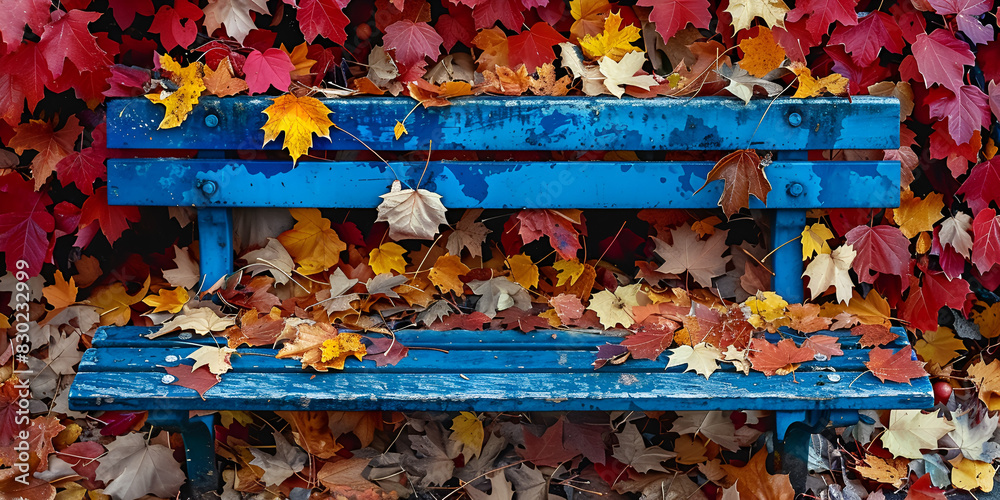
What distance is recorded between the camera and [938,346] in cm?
224

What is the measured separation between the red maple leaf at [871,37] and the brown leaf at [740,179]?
0.43m

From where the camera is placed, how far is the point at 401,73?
1.91m

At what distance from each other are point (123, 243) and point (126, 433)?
2.02ft

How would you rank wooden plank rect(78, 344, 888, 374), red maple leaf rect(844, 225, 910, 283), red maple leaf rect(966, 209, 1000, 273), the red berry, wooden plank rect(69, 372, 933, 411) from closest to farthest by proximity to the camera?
wooden plank rect(69, 372, 933, 411), wooden plank rect(78, 344, 888, 374), red maple leaf rect(844, 225, 910, 283), red maple leaf rect(966, 209, 1000, 273), the red berry

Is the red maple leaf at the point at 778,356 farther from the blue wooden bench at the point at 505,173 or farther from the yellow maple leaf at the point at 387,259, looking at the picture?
the yellow maple leaf at the point at 387,259

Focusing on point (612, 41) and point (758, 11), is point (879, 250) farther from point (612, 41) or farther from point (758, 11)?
point (612, 41)

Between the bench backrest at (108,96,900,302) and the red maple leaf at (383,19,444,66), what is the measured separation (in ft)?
0.40

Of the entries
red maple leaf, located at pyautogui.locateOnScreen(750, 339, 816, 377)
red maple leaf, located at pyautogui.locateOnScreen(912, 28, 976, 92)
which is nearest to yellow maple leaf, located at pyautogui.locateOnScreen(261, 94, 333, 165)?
red maple leaf, located at pyautogui.locateOnScreen(750, 339, 816, 377)

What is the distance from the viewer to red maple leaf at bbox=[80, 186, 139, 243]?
2.03 metres

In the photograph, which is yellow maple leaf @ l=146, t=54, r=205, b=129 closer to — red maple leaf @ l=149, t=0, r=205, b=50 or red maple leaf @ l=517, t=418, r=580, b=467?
red maple leaf @ l=149, t=0, r=205, b=50

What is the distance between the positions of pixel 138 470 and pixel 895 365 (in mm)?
2009

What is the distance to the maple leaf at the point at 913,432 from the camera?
2.07 m

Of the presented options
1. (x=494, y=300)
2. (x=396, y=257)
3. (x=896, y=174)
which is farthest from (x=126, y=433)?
(x=896, y=174)

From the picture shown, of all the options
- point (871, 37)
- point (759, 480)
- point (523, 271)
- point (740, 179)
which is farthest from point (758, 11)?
point (759, 480)
